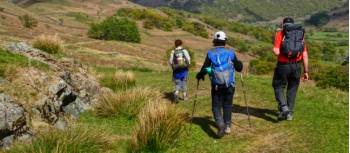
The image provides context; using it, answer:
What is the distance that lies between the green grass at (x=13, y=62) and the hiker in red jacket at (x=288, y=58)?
6.44 m

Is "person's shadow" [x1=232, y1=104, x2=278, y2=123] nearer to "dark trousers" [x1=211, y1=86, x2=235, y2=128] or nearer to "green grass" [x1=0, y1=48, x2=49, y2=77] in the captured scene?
"dark trousers" [x1=211, y1=86, x2=235, y2=128]

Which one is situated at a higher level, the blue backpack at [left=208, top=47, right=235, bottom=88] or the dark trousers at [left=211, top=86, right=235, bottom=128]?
the blue backpack at [left=208, top=47, right=235, bottom=88]

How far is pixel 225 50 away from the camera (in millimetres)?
9922

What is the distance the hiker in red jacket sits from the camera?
10430mm

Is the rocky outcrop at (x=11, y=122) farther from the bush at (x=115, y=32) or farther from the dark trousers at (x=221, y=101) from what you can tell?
the bush at (x=115, y=32)

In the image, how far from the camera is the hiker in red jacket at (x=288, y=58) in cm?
1043

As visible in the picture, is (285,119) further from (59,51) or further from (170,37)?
(170,37)

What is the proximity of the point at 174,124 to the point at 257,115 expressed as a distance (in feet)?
13.0

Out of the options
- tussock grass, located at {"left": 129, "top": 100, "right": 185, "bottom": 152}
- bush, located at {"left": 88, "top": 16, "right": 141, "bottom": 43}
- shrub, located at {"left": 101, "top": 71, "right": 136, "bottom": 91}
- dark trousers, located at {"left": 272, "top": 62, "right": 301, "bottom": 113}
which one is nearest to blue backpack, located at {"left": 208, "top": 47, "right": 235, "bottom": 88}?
tussock grass, located at {"left": 129, "top": 100, "right": 185, "bottom": 152}

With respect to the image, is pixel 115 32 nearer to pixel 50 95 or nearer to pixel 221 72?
pixel 50 95

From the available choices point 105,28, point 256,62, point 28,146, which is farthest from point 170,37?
point 28,146

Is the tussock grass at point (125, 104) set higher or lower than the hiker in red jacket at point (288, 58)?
lower

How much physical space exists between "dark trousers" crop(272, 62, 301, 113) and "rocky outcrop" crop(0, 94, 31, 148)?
600cm

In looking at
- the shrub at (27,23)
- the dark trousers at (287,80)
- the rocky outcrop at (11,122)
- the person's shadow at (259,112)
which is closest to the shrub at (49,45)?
the person's shadow at (259,112)
